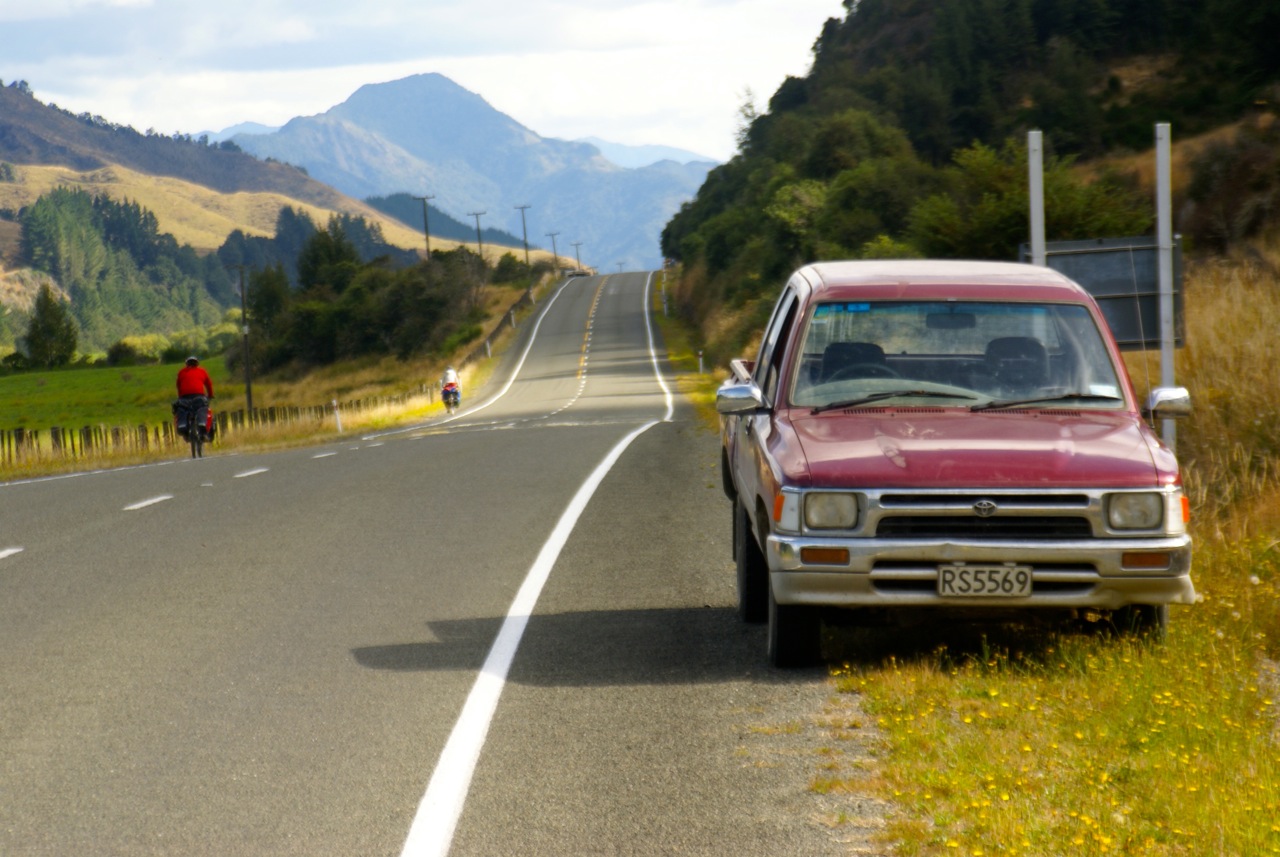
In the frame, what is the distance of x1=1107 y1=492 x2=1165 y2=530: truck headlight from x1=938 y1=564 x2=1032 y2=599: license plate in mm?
448

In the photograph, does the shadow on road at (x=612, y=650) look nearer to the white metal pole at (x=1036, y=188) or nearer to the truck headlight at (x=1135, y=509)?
the truck headlight at (x=1135, y=509)

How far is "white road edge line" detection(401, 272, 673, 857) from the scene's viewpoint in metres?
4.75

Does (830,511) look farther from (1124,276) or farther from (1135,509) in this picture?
(1124,276)

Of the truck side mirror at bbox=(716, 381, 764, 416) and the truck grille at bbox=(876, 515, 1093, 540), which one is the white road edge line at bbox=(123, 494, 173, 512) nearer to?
the truck side mirror at bbox=(716, 381, 764, 416)

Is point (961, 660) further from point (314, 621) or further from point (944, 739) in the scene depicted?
point (314, 621)

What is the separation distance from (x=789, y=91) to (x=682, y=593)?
111 m

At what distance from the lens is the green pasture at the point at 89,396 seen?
263 ft

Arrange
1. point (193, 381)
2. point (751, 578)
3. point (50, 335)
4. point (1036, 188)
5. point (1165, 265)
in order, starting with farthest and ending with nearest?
1. point (50, 335)
2. point (193, 381)
3. point (1036, 188)
4. point (1165, 265)
5. point (751, 578)

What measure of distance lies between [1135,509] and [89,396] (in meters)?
102

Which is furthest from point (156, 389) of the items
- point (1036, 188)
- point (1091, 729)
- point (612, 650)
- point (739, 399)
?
point (1091, 729)

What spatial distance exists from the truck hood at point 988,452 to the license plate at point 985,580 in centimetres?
36

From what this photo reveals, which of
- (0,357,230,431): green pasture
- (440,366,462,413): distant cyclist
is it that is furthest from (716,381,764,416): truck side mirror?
(0,357,230,431): green pasture

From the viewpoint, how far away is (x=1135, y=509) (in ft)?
20.9

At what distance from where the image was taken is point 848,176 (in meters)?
58.2
